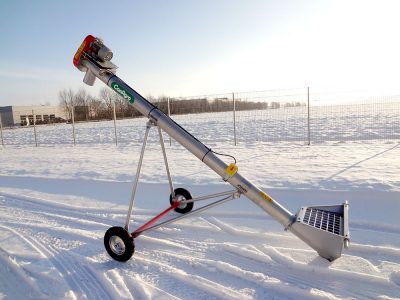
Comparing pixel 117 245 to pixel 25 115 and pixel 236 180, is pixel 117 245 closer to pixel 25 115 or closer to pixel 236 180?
pixel 236 180

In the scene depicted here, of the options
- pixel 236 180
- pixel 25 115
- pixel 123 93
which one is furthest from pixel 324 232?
pixel 25 115

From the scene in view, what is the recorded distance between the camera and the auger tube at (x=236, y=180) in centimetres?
273

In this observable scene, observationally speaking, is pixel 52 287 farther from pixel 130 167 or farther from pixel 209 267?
pixel 130 167

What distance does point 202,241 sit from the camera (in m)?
3.57

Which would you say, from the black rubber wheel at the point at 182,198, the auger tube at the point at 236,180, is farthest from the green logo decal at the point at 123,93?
the black rubber wheel at the point at 182,198

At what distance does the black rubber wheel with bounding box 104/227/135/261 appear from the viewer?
10.3ft

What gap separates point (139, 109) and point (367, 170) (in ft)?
15.5

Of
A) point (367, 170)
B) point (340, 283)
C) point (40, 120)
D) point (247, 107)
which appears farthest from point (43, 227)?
point (40, 120)

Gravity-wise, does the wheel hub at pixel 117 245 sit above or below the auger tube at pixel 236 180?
below

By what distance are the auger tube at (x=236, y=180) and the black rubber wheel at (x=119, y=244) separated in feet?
3.91

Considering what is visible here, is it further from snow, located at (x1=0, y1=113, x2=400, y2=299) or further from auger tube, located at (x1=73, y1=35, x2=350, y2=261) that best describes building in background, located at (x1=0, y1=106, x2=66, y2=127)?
auger tube, located at (x1=73, y1=35, x2=350, y2=261)

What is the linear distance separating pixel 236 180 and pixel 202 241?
3.44 feet

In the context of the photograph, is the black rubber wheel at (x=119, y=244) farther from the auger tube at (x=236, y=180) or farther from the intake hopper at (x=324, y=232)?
the intake hopper at (x=324, y=232)

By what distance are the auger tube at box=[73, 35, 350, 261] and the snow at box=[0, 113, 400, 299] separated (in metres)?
0.35
